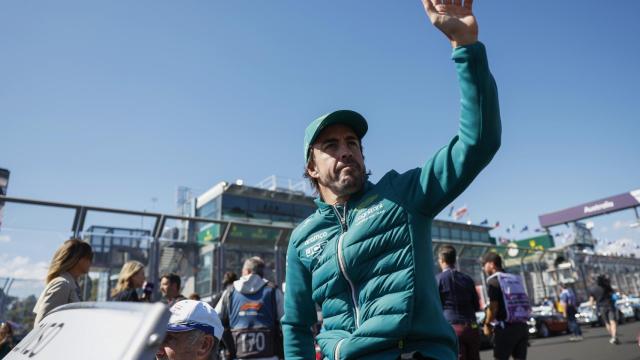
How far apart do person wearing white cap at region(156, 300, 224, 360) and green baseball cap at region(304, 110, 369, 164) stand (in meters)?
0.94

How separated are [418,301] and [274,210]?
34.6 m

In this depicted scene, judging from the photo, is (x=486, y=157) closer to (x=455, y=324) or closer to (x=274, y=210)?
(x=455, y=324)

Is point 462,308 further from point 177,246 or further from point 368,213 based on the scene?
point 177,246

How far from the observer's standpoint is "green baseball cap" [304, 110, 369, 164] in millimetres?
2002

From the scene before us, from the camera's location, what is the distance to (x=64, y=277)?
3537 millimetres

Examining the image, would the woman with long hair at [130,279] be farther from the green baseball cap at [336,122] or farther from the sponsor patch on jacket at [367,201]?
the sponsor patch on jacket at [367,201]

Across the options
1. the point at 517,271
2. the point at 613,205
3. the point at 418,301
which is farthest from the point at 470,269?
the point at 613,205

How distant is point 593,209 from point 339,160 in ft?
206

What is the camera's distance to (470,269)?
1307cm

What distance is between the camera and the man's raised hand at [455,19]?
1.53 m

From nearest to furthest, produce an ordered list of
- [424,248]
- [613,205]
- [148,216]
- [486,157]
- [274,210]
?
[486,157]
[424,248]
[148,216]
[274,210]
[613,205]

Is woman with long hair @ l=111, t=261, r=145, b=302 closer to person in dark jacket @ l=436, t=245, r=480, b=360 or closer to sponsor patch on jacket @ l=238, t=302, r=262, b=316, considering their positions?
sponsor patch on jacket @ l=238, t=302, r=262, b=316

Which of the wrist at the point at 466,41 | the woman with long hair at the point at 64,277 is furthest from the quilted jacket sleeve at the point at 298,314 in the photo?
the woman with long hair at the point at 64,277

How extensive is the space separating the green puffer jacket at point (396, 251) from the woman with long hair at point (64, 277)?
239 cm
